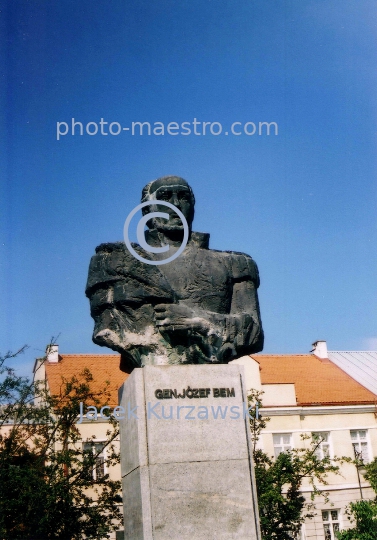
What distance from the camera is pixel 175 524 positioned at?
15.1 feet

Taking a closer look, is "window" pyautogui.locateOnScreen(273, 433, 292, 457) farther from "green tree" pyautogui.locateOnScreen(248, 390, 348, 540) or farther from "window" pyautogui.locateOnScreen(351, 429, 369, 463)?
"green tree" pyautogui.locateOnScreen(248, 390, 348, 540)

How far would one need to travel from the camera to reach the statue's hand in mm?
5320

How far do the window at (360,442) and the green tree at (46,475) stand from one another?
43.3 feet

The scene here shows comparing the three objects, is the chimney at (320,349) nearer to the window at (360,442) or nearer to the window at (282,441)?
the window at (360,442)

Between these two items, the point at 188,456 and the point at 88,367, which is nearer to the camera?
the point at 188,456

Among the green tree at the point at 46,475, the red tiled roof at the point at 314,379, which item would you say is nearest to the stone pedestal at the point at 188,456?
the green tree at the point at 46,475

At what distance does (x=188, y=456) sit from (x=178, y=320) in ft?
3.56

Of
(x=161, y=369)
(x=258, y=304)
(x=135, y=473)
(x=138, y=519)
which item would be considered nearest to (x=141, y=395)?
(x=161, y=369)

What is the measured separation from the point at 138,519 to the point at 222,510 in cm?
60

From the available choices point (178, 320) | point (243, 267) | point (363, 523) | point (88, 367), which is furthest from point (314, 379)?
point (178, 320)

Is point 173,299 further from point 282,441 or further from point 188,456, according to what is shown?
point 282,441

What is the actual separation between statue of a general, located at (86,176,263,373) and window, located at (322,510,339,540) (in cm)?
2105

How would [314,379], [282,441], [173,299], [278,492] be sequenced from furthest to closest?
[314,379] → [282,441] → [278,492] → [173,299]

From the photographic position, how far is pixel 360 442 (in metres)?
27.0
